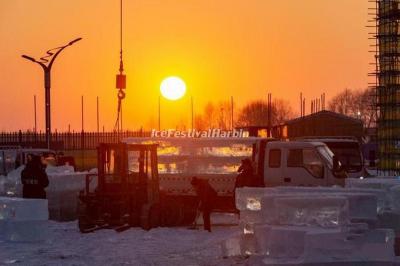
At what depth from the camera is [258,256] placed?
1270cm

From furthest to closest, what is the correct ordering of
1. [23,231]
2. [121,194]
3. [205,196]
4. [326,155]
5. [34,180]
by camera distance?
[326,155] → [34,180] → [121,194] → [205,196] → [23,231]

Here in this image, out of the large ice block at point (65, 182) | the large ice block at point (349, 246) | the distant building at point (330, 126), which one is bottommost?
the large ice block at point (349, 246)

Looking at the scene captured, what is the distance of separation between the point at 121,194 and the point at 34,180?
9.15 ft

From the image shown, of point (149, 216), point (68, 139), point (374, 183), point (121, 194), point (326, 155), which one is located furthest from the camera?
point (68, 139)

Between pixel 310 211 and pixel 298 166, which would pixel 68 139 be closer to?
pixel 298 166

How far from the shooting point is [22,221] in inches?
678

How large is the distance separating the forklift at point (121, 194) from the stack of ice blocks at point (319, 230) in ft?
18.6

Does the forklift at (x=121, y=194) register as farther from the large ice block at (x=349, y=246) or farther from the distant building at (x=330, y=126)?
the distant building at (x=330, y=126)

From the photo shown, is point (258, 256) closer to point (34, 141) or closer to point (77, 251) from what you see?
point (77, 251)

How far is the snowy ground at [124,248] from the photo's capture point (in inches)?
553

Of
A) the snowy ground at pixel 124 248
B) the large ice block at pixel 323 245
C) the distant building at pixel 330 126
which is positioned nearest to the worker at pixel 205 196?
the snowy ground at pixel 124 248

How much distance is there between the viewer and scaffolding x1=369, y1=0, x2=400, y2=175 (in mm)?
49812

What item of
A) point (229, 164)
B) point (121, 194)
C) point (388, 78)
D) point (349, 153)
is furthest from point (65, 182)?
point (388, 78)

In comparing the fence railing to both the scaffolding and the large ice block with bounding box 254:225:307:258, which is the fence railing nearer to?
the scaffolding
